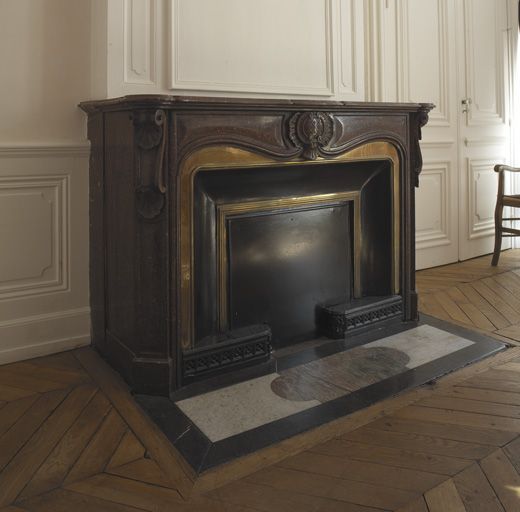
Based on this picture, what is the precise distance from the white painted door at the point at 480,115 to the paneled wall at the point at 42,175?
7.73 feet

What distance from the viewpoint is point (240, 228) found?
Result: 1862mm

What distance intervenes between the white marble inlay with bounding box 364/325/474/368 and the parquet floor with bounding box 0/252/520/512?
200 mm

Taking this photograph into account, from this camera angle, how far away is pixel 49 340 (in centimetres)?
196

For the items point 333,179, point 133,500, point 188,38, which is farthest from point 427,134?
point 133,500

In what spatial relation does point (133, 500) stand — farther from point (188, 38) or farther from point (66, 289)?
point (188, 38)

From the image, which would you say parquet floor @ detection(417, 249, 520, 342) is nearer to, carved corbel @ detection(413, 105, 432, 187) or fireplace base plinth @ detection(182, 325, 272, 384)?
carved corbel @ detection(413, 105, 432, 187)

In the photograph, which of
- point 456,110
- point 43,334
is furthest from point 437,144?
point 43,334

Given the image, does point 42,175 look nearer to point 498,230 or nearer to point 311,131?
point 311,131

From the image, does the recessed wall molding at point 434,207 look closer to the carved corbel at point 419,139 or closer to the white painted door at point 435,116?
the white painted door at point 435,116

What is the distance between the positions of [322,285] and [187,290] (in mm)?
656

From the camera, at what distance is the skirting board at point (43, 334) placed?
188cm

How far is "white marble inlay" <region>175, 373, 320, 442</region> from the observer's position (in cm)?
141

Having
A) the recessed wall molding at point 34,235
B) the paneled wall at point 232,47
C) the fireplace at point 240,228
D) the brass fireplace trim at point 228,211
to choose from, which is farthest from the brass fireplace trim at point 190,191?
the recessed wall molding at point 34,235

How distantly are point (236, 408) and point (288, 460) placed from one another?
11.8 inches
